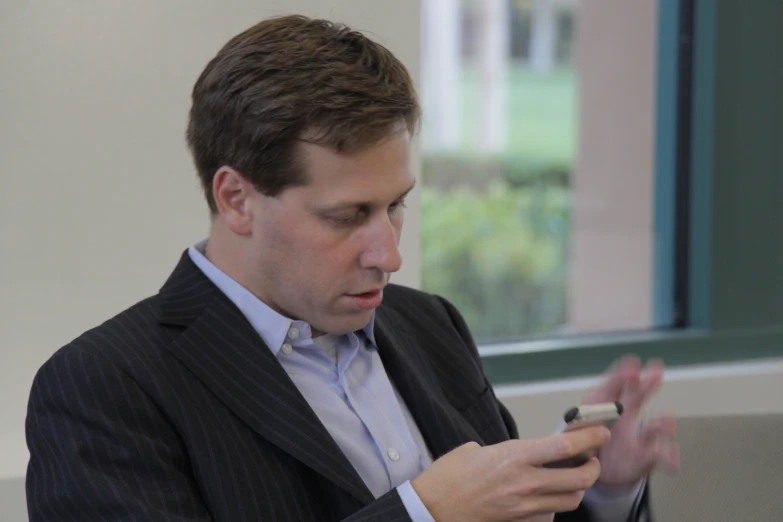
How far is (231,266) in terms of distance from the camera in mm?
1663

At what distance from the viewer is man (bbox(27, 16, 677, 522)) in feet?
4.63

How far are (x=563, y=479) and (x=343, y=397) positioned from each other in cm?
42

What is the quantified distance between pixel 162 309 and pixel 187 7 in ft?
2.93

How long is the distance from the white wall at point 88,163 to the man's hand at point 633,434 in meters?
1.04

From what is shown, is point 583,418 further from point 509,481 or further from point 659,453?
point 659,453

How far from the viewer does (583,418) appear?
56.9 inches

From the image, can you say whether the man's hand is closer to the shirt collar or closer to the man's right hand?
the man's right hand

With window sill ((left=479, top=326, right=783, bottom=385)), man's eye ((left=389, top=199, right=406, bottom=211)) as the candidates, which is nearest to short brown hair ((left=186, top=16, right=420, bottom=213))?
→ man's eye ((left=389, top=199, right=406, bottom=211))

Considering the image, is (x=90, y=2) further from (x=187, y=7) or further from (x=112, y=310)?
(x=112, y=310)

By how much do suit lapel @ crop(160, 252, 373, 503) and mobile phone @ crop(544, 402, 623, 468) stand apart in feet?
0.98

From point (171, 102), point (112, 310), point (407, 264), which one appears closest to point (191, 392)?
point (112, 310)

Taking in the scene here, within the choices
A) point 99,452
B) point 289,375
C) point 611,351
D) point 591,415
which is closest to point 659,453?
point 591,415

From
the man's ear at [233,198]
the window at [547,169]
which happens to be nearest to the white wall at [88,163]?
the man's ear at [233,198]

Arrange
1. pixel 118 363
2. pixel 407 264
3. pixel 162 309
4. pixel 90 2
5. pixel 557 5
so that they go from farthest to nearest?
pixel 557 5 < pixel 407 264 < pixel 90 2 < pixel 162 309 < pixel 118 363
